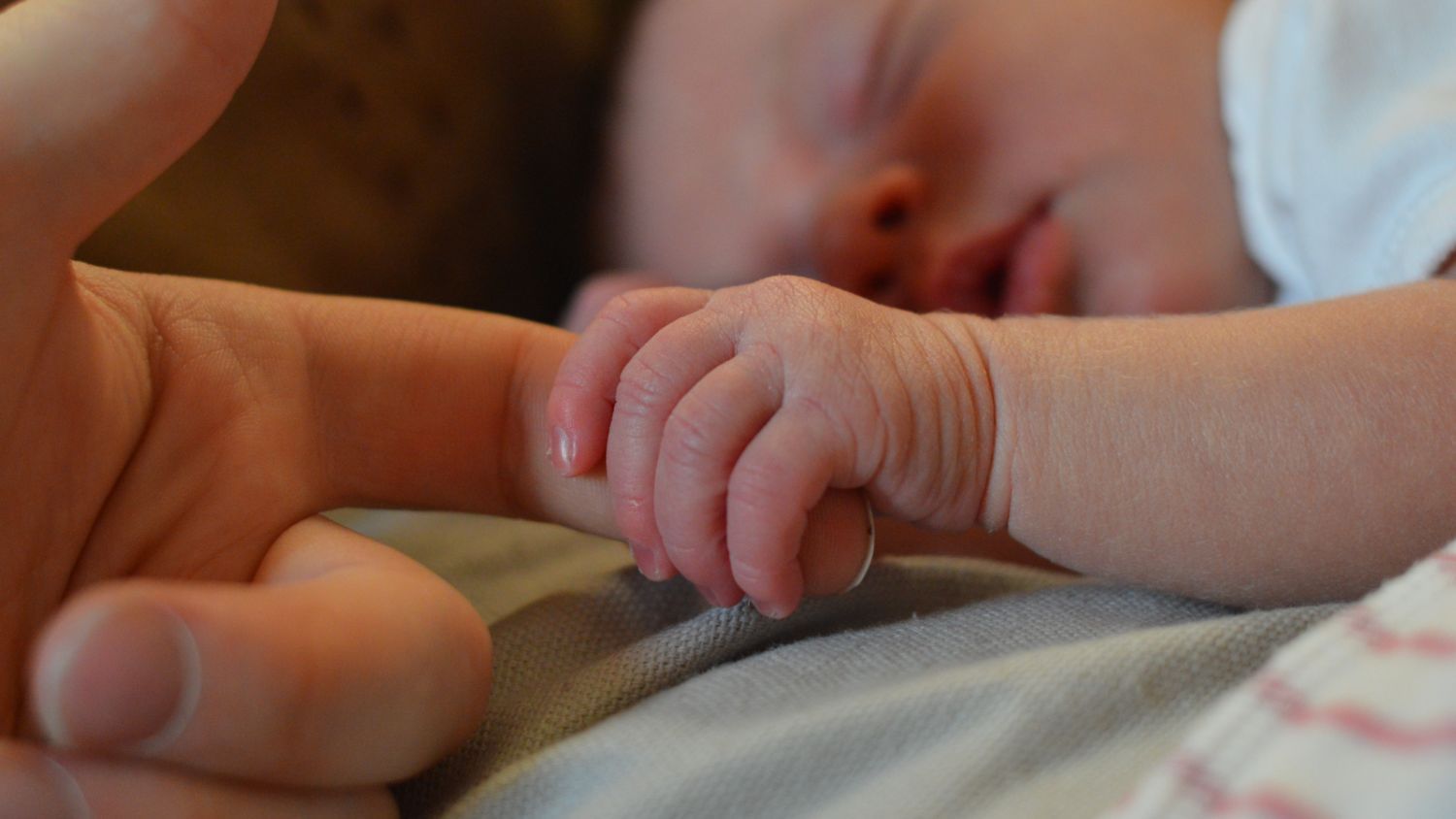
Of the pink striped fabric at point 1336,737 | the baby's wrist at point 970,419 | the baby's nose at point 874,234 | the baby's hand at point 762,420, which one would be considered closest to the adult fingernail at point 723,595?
the baby's hand at point 762,420

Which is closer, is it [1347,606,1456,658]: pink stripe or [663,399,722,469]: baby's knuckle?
[1347,606,1456,658]: pink stripe

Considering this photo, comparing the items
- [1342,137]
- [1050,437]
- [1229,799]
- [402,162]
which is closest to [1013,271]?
[1342,137]

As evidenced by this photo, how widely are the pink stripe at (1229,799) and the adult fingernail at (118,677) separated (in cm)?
31

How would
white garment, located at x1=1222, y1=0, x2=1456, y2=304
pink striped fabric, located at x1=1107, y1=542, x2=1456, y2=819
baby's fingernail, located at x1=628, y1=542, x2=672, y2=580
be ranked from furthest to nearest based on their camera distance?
white garment, located at x1=1222, y1=0, x2=1456, y2=304
baby's fingernail, located at x1=628, y1=542, x2=672, y2=580
pink striped fabric, located at x1=1107, y1=542, x2=1456, y2=819

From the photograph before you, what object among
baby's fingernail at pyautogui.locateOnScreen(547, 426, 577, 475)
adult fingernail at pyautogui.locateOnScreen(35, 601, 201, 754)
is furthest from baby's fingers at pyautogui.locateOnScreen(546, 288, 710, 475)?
adult fingernail at pyautogui.locateOnScreen(35, 601, 201, 754)

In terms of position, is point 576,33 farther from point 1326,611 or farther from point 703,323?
point 1326,611

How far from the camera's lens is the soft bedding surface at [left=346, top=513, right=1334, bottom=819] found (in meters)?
0.44

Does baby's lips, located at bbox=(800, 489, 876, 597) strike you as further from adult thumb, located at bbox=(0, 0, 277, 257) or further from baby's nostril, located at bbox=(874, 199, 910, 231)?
baby's nostril, located at bbox=(874, 199, 910, 231)

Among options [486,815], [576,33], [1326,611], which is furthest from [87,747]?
[576,33]

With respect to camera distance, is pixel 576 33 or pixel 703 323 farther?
pixel 576 33

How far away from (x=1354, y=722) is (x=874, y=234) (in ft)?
2.11

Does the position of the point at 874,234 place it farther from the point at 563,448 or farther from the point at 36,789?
the point at 36,789

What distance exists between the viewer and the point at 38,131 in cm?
41

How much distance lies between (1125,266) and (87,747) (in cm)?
80
